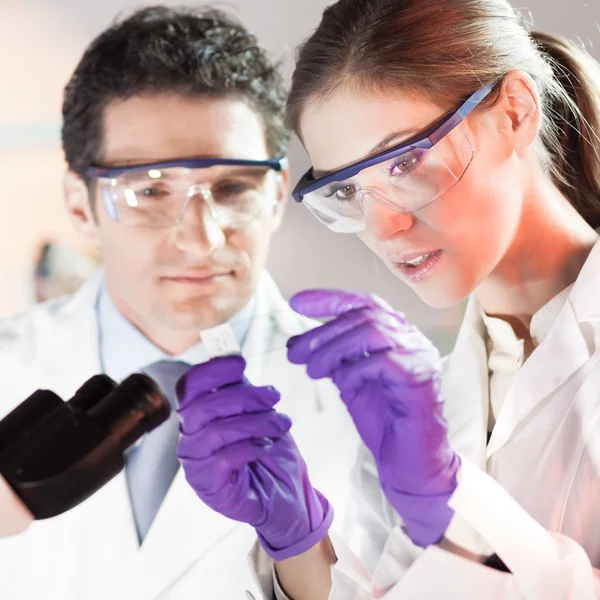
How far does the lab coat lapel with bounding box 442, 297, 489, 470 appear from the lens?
51.5 inches

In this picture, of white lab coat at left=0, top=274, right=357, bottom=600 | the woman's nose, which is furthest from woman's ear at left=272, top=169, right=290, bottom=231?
the woman's nose

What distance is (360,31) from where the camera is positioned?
1.18m

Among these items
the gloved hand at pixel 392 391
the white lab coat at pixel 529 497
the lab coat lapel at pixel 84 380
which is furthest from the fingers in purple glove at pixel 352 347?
the lab coat lapel at pixel 84 380

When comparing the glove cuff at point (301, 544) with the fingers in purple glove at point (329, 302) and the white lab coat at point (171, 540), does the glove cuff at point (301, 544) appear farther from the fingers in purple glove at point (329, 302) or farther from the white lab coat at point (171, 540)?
the fingers in purple glove at point (329, 302)

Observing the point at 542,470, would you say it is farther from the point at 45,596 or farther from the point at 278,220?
the point at 45,596

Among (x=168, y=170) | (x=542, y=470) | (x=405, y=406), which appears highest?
(x=168, y=170)

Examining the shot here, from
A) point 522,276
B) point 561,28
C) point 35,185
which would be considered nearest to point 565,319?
point 522,276

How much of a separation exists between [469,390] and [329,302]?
14.9 inches

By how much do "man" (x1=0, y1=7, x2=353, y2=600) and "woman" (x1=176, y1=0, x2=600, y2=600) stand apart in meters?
0.15

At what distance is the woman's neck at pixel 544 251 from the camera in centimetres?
126

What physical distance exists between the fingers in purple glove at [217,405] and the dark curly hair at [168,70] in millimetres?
512

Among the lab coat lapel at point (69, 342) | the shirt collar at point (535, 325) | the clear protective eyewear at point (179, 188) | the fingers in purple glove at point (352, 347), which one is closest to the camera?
the fingers in purple glove at point (352, 347)

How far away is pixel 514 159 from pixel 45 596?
1.23 meters

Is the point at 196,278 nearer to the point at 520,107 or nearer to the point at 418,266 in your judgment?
the point at 418,266
